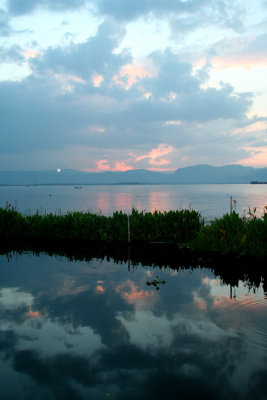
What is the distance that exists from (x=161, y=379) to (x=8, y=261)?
10.1 m

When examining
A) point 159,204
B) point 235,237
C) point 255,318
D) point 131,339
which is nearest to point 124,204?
point 159,204

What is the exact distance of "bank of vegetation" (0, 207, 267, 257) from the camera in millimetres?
13500

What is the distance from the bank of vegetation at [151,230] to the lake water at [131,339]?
3888 millimetres

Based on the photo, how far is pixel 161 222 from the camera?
16.3 metres

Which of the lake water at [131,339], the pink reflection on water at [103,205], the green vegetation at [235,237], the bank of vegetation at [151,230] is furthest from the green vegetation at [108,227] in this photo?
the pink reflection on water at [103,205]

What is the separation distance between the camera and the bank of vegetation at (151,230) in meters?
13.5

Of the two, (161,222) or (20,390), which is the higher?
(161,222)

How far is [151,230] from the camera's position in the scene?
16.5 meters

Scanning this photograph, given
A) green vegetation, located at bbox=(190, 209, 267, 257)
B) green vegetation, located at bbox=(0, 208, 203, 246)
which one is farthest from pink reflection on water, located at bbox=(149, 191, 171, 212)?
green vegetation, located at bbox=(190, 209, 267, 257)

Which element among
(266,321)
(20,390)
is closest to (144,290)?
(266,321)

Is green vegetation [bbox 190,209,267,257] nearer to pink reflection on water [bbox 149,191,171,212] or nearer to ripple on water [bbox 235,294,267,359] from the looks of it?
ripple on water [bbox 235,294,267,359]

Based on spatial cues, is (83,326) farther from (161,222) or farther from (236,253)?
(161,222)

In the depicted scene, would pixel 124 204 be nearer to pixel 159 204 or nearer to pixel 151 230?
pixel 159 204

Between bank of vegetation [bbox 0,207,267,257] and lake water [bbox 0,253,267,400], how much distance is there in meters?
3.89
